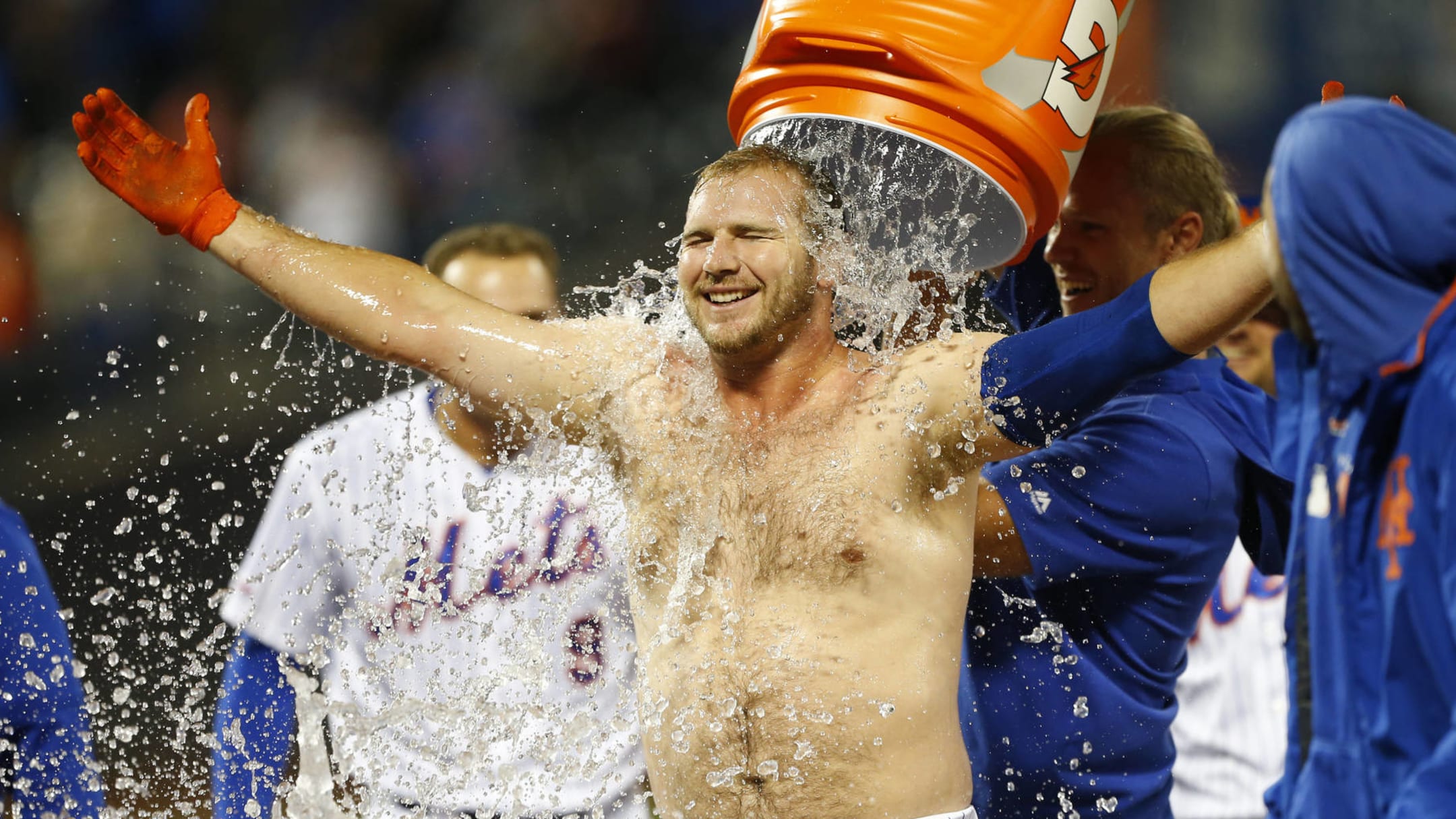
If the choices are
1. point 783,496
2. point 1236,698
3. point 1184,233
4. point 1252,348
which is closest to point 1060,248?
point 1184,233

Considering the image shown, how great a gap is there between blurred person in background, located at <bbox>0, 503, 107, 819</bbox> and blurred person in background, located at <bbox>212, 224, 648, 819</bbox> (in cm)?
53

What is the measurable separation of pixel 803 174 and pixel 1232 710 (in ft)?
7.90

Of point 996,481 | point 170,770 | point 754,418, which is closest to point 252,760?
point 754,418

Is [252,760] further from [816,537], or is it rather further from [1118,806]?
[1118,806]

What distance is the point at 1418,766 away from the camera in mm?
1305

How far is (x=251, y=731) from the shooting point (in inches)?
125

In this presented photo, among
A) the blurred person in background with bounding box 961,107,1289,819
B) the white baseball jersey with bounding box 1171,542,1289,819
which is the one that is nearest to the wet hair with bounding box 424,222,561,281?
the blurred person in background with bounding box 961,107,1289,819

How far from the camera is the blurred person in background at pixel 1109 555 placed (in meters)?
2.62

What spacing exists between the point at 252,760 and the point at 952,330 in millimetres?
1909

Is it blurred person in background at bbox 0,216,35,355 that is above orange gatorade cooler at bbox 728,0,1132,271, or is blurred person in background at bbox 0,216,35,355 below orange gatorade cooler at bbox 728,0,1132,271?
above

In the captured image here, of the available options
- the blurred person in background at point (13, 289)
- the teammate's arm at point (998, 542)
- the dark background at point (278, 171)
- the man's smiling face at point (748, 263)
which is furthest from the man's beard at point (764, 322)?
the blurred person in background at point (13, 289)

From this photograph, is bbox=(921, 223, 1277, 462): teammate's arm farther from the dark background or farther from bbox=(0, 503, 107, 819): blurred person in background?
the dark background

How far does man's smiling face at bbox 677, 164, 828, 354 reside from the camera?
240cm

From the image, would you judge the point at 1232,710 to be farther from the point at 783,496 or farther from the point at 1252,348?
the point at 783,496
